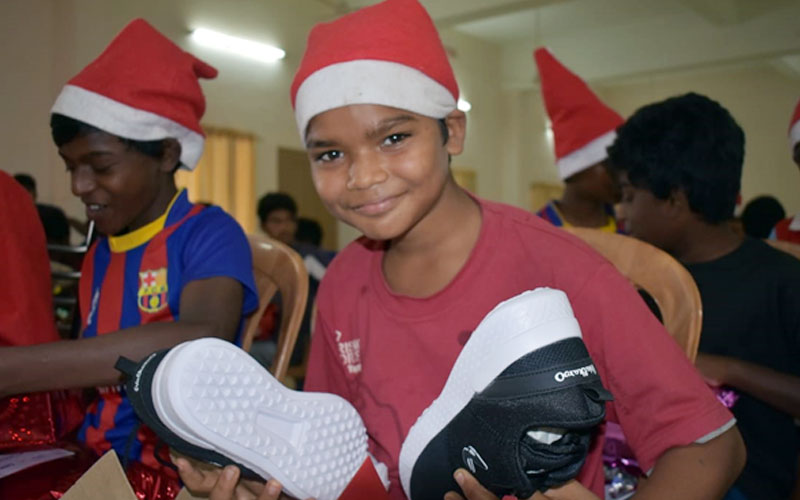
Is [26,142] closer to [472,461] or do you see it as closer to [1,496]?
[1,496]

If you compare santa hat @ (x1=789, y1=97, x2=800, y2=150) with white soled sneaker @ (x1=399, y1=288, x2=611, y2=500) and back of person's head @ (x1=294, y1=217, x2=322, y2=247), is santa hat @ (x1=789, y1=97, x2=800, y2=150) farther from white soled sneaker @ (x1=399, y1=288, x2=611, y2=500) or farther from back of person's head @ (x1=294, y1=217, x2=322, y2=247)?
back of person's head @ (x1=294, y1=217, x2=322, y2=247)

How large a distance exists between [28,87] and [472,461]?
16.8 feet

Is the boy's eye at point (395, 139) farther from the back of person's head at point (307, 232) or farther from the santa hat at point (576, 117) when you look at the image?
the back of person's head at point (307, 232)

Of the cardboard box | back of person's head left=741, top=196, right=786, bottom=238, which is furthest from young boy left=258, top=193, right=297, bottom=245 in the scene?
the cardboard box

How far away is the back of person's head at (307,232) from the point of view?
496cm

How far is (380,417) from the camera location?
94cm

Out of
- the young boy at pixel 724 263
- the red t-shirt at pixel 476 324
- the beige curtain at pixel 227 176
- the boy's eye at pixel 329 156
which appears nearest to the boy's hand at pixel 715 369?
the young boy at pixel 724 263

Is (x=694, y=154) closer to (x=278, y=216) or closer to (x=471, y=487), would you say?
(x=471, y=487)

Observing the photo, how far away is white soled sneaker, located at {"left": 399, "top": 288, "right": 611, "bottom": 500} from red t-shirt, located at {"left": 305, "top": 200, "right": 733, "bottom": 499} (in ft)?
0.48

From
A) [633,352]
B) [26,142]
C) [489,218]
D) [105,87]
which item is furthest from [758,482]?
[26,142]

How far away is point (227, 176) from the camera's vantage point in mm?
6426

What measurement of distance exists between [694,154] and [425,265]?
67cm

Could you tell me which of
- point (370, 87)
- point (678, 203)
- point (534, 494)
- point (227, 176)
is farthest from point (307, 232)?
point (534, 494)

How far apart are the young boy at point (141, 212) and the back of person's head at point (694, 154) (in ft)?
2.79
